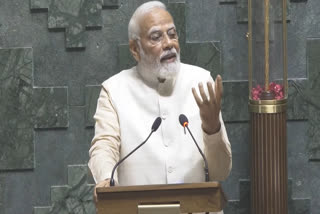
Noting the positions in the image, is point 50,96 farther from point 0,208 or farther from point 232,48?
point 232,48

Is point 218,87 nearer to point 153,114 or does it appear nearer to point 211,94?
point 211,94

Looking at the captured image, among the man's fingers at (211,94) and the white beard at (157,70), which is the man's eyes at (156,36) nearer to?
the white beard at (157,70)

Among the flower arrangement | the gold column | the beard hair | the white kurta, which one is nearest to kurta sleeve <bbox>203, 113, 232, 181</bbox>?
the white kurta

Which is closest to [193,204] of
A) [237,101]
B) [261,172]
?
[261,172]

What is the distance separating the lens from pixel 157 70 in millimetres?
4500

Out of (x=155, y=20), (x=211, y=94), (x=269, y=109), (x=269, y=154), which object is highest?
(x=155, y=20)

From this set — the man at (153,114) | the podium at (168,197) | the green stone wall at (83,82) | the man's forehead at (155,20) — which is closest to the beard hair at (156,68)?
the man at (153,114)

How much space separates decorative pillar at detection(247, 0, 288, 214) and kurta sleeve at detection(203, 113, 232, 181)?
3.17 feet

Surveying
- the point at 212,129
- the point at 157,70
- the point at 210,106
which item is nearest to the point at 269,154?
the point at 157,70

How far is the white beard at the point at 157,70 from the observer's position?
4.45 meters

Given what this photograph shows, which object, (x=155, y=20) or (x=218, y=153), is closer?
(x=218, y=153)

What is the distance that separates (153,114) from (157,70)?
0.80 ft

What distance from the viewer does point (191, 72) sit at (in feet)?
15.1

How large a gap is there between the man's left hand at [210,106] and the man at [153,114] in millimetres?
264
